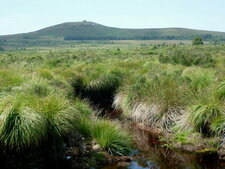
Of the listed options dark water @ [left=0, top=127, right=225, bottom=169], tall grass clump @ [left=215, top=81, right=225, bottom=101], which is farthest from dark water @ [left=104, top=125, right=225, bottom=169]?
tall grass clump @ [left=215, top=81, right=225, bottom=101]

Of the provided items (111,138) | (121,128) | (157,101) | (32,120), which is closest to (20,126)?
(32,120)

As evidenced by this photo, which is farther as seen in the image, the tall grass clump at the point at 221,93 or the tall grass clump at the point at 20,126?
the tall grass clump at the point at 221,93

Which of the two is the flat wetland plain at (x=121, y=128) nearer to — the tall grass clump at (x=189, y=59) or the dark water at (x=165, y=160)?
the dark water at (x=165, y=160)

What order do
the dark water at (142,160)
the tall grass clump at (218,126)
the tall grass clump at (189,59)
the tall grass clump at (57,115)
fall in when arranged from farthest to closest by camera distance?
the tall grass clump at (189,59), the tall grass clump at (218,126), the tall grass clump at (57,115), the dark water at (142,160)

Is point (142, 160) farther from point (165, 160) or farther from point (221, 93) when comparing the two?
point (221, 93)

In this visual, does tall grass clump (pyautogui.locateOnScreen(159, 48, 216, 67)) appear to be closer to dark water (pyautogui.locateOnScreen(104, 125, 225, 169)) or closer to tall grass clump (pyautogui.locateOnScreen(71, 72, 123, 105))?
tall grass clump (pyautogui.locateOnScreen(71, 72, 123, 105))

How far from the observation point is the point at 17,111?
8109mm

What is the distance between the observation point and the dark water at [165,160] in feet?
29.9

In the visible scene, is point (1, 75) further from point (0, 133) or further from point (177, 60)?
point (177, 60)

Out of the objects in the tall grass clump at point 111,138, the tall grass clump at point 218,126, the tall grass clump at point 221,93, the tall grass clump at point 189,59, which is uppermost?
the tall grass clump at point 221,93

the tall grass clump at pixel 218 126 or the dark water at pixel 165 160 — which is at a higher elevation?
the tall grass clump at pixel 218 126

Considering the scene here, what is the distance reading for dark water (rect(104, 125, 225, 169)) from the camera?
9.11 metres

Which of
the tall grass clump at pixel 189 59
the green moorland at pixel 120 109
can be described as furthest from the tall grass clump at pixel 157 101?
the tall grass clump at pixel 189 59

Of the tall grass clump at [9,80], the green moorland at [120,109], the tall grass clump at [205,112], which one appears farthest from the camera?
the tall grass clump at [9,80]
